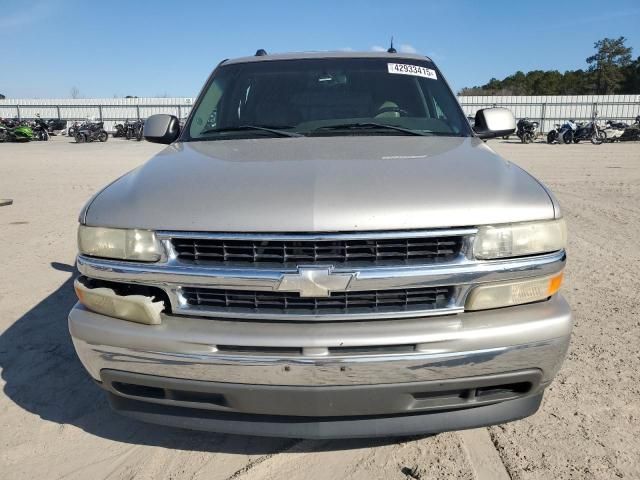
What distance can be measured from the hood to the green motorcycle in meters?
31.7

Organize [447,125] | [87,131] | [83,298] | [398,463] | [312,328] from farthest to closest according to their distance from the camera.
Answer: [87,131]
[447,125]
[398,463]
[83,298]
[312,328]

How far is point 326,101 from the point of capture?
3.32 m

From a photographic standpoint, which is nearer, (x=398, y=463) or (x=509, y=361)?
(x=509, y=361)

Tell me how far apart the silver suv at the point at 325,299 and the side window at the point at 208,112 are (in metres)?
1.16

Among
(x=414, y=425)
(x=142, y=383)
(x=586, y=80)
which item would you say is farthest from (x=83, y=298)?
(x=586, y=80)

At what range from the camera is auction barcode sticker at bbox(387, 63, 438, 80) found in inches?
138

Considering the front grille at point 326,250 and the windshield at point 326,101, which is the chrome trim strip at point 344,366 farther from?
the windshield at point 326,101

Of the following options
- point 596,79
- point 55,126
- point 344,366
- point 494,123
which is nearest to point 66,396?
point 344,366

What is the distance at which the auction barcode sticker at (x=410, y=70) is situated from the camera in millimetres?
3502

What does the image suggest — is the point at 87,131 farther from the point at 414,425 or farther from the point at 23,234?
the point at 414,425

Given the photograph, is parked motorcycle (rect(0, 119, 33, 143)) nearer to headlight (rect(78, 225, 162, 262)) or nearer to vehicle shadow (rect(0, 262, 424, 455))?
vehicle shadow (rect(0, 262, 424, 455))

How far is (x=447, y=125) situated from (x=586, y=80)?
240 ft

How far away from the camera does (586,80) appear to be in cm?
6525

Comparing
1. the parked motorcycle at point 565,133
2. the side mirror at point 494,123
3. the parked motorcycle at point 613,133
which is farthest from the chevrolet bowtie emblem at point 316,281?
the parked motorcycle at point 613,133
